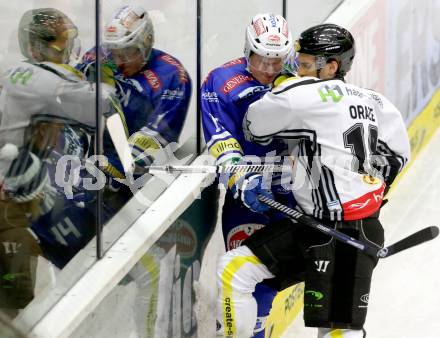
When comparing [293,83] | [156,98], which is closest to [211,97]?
[156,98]

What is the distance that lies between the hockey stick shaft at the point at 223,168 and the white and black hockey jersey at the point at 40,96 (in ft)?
1.86

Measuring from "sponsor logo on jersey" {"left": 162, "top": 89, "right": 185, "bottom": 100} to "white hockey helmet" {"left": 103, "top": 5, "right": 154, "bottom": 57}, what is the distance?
0.17m

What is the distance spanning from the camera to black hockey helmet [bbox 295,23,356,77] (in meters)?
4.11

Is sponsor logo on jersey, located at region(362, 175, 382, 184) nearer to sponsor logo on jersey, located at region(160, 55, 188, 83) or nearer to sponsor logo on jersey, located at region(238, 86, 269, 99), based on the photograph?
sponsor logo on jersey, located at region(238, 86, 269, 99)

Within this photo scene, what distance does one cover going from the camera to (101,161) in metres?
3.80

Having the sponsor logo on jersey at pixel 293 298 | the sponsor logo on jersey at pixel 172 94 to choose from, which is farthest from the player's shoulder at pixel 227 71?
the sponsor logo on jersey at pixel 293 298

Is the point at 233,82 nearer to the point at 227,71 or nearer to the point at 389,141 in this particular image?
the point at 227,71

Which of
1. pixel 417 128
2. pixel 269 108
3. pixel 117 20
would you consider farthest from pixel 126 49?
pixel 417 128

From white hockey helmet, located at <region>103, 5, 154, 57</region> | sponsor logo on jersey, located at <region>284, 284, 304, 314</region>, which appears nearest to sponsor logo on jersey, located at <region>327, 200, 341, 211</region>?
white hockey helmet, located at <region>103, 5, 154, 57</region>

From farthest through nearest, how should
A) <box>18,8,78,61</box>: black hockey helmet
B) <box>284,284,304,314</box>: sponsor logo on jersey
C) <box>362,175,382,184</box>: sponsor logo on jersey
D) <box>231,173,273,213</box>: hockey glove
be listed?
<box>284,284,304,314</box>: sponsor logo on jersey → <box>231,173,273,213</box>: hockey glove → <box>362,175,382,184</box>: sponsor logo on jersey → <box>18,8,78,61</box>: black hockey helmet

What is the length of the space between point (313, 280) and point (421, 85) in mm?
3163

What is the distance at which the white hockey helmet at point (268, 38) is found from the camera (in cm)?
418

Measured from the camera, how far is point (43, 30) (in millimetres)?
3393

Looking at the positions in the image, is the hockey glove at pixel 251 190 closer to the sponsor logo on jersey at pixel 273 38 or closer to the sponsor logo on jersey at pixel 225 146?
the sponsor logo on jersey at pixel 225 146
